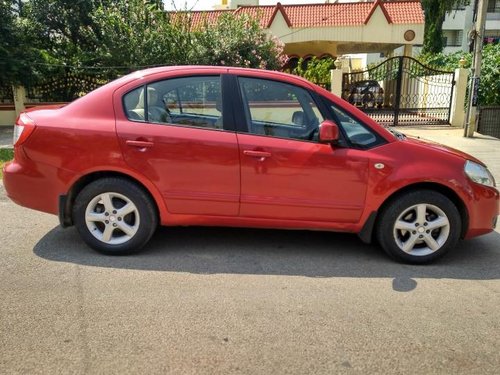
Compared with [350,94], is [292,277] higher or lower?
lower

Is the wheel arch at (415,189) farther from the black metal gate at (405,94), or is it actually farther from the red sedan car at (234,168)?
the black metal gate at (405,94)

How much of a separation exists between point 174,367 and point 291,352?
69 cm

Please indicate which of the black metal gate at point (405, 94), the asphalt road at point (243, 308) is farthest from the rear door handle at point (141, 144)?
the black metal gate at point (405, 94)

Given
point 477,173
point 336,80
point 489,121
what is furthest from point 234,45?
point 477,173

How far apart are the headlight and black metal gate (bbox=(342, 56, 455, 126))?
10.9 metres

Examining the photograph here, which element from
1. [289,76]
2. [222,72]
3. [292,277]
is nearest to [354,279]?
[292,277]

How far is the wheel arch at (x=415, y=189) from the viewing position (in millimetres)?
4039

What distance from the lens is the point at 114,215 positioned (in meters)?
4.07

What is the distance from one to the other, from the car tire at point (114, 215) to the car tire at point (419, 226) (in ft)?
6.78

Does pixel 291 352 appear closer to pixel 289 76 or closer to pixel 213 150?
pixel 213 150

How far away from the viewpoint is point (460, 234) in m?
4.14

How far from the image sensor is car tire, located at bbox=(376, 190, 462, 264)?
13.1 ft

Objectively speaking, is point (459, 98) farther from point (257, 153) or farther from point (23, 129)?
point (23, 129)

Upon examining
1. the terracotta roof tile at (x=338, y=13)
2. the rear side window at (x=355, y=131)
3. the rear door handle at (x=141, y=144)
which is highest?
the terracotta roof tile at (x=338, y=13)
